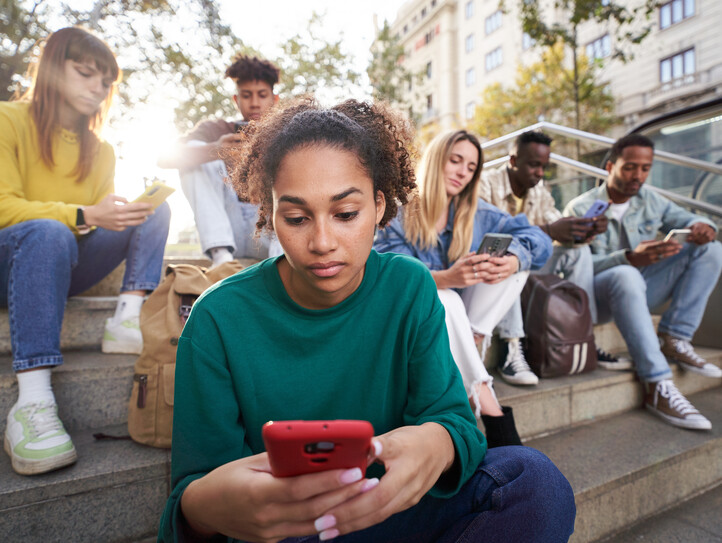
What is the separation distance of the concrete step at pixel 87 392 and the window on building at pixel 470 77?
34.6 metres

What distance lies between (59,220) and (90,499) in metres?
1.20

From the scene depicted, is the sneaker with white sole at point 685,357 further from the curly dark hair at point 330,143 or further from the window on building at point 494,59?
the window on building at point 494,59

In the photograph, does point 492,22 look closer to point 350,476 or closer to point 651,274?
point 651,274

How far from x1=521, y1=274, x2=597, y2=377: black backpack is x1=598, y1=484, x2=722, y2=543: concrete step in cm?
82

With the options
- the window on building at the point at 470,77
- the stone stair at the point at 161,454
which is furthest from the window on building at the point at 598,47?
the stone stair at the point at 161,454

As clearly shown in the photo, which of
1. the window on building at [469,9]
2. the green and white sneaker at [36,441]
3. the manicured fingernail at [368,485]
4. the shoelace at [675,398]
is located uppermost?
the window on building at [469,9]

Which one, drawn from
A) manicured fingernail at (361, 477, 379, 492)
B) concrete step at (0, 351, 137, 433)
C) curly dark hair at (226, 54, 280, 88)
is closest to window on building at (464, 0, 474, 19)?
curly dark hair at (226, 54, 280, 88)

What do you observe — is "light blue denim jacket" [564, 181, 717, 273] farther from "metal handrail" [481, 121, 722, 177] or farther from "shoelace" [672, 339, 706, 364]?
"shoelace" [672, 339, 706, 364]

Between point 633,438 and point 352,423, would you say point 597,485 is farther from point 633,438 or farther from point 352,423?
point 352,423

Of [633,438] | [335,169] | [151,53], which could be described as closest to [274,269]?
[335,169]

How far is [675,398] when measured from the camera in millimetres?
2555

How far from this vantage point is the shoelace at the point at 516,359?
8.17 feet

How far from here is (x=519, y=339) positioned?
8.73 ft

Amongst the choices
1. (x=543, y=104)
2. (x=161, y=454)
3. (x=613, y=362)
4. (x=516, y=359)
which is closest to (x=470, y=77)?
(x=543, y=104)
